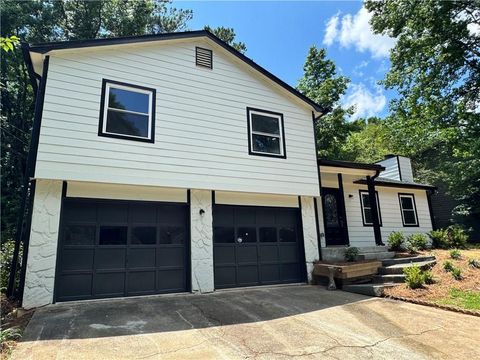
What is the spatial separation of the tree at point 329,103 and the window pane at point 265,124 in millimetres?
10894

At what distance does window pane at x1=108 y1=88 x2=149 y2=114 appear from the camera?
7285 millimetres

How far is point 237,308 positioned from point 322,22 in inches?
490

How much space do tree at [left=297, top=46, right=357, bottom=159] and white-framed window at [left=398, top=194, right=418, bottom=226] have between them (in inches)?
282

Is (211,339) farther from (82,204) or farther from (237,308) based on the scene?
(82,204)

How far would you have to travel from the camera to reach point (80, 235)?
6625mm

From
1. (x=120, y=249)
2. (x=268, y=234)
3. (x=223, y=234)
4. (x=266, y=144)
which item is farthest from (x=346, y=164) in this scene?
(x=120, y=249)

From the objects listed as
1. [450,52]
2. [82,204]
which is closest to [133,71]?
[82,204]

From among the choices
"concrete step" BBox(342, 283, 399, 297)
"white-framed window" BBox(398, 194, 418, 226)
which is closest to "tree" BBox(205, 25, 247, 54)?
"white-framed window" BBox(398, 194, 418, 226)

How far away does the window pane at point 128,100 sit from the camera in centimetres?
729

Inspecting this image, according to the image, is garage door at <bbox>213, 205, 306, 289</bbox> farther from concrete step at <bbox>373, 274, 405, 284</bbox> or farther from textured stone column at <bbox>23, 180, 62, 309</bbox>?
textured stone column at <bbox>23, 180, 62, 309</bbox>

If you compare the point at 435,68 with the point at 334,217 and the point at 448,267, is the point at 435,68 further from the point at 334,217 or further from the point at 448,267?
the point at 448,267

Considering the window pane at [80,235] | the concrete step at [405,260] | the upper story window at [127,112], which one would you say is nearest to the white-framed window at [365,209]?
the concrete step at [405,260]

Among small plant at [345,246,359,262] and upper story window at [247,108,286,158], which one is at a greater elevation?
upper story window at [247,108,286,158]

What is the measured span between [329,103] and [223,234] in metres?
14.7
